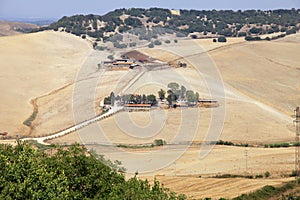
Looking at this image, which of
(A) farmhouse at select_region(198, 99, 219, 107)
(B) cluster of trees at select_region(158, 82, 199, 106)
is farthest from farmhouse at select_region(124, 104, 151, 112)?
(A) farmhouse at select_region(198, 99, 219, 107)

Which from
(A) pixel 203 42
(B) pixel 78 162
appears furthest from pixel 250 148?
(A) pixel 203 42

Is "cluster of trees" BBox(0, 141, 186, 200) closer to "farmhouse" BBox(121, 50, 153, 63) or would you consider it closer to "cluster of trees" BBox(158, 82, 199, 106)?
"cluster of trees" BBox(158, 82, 199, 106)

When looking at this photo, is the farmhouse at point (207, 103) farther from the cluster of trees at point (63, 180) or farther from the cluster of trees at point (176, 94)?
the cluster of trees at point (63, 180)

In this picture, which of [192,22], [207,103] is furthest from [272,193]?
[192,22]

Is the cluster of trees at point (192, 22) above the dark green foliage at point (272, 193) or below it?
above

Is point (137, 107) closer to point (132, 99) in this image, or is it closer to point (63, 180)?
point (132, 99)

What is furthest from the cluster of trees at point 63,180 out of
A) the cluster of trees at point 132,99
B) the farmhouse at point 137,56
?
the farmhouse at point 137,56
